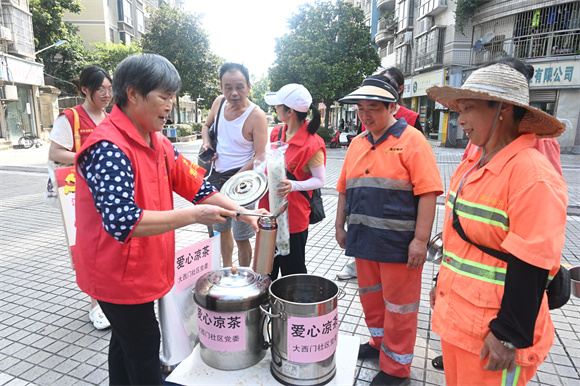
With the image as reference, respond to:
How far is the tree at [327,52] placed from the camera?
1972cm

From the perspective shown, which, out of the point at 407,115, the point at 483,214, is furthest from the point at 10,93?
the point at 483,214

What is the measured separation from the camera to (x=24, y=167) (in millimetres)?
11656

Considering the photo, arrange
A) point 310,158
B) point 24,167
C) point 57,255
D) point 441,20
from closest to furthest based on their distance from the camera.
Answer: point 310,158 → point 57,255 → point 24,167 → point 441,20

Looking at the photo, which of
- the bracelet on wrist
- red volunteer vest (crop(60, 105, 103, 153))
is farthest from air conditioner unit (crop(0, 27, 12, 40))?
the bracelet on wrist

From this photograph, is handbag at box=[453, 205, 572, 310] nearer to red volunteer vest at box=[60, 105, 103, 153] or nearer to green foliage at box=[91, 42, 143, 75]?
red volunteer vest at box=[60, 105, 103, 153]

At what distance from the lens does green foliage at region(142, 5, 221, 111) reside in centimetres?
2258

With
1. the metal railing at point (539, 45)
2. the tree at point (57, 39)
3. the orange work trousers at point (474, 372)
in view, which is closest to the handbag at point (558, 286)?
the orange work trousers at point (474, 372)

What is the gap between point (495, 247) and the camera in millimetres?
1434

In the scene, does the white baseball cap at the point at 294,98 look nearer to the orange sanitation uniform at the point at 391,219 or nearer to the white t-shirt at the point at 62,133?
the orange sanitation uniform at the point at 391,219

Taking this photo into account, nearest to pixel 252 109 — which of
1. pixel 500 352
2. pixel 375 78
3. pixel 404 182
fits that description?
pixel 375 78

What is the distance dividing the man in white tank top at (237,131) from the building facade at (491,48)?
58.2 ft

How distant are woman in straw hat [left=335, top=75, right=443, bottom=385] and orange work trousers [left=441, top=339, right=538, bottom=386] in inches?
25.5

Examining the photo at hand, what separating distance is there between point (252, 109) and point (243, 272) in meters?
1.66

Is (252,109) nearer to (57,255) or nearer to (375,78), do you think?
(375,78)
